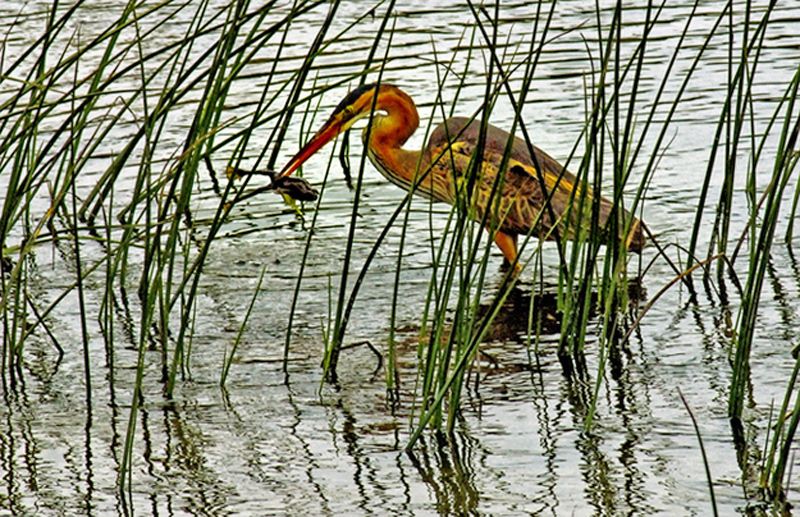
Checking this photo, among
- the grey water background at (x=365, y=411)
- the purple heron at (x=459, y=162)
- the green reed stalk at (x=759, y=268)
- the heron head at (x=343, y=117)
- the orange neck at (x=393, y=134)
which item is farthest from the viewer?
the orange neck at (x=393, y=134)

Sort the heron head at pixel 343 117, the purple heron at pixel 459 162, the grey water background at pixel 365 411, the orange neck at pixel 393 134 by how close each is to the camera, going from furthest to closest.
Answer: the orange neck at pixel 393 134 < the heron head at pixel 343 117 < the purple heron at pixel 459 162 < the grey water background at pixel 365 411

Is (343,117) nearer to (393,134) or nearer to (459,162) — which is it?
(393,134)

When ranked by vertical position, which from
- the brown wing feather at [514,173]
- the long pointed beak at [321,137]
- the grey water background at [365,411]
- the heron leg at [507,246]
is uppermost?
the long pointed beak at [321,137]

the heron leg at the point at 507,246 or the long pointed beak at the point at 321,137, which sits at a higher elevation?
the long pointed beak at the point at 321,137

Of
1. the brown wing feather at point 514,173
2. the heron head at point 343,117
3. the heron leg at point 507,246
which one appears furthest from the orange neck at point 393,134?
the heron leg at point 507,246

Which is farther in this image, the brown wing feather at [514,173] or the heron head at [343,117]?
the heron head at [343,117]

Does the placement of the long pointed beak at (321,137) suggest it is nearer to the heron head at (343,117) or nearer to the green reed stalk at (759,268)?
the heron head at (343,117)

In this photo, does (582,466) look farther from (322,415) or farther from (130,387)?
(130,387)

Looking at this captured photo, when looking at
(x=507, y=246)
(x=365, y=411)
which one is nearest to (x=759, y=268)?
(x=365, y=411)

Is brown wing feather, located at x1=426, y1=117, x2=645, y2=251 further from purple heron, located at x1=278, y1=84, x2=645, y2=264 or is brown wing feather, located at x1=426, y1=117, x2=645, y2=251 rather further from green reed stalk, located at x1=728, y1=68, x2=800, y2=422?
green reed stalk, located at x1=728, y1=68, x2=800, y2=422

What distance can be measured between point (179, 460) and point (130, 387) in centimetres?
62

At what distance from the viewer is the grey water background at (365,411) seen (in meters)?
3.58

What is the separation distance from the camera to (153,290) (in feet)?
13.0

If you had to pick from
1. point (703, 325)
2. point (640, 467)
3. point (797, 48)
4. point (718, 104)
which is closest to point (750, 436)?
point (640, 467)
